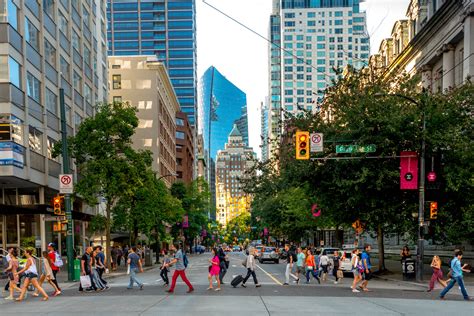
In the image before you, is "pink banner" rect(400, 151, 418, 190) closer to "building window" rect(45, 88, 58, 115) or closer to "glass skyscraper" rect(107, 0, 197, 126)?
"building window" rect(45, 88, 58, 115)

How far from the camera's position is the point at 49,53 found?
137 ft

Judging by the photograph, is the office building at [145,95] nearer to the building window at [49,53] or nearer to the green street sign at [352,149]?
the building window at [49,53]

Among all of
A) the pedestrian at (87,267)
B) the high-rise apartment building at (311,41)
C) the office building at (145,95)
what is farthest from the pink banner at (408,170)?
the high-rise apartment building at (311,41)

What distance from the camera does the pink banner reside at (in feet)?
83.7

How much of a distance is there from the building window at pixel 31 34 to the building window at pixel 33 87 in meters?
2.15

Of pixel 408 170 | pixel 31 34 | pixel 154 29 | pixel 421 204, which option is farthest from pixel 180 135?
pixel 421 204

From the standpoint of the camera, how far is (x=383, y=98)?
29.0 m

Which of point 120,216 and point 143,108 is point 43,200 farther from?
point 143,108

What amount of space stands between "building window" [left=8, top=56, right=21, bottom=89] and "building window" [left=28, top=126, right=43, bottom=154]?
3247mm

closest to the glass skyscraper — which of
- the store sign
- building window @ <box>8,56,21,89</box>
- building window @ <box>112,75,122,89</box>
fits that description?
building window @ <box>112,75,122,89</box>

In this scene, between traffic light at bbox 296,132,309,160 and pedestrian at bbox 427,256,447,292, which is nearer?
pedestrian at bbox 427,256,447,292

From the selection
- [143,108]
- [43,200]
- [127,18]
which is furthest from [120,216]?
[127,18]

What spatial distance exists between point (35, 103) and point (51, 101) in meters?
4.14

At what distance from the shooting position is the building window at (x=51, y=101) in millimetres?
40406
